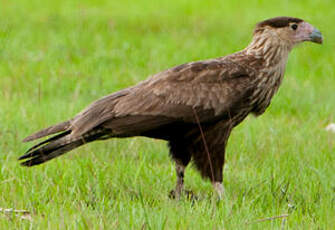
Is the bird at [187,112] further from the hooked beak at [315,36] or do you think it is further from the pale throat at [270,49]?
the hooked beak at [315,36]

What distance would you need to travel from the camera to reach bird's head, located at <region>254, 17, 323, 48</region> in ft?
18.5

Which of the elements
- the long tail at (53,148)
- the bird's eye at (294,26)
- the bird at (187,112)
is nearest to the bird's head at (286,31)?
the bird's eye at (294,26)

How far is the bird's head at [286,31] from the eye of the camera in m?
5.63

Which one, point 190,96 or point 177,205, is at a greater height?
point 190,96

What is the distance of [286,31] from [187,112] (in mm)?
1219

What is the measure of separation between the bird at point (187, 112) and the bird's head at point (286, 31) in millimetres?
183

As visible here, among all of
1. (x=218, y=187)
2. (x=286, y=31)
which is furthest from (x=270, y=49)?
(x=218, y=187)

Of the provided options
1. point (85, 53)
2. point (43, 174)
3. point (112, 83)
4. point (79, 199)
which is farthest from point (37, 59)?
point (79, 199)

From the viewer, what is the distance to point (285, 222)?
4.24 metres

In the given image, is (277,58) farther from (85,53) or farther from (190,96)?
(85,53)

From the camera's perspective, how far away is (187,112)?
512 centimetres

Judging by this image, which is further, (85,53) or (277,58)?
(85,53)

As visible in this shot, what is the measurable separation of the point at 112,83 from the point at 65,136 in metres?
3.67

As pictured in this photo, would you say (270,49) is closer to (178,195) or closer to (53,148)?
(178,195)
